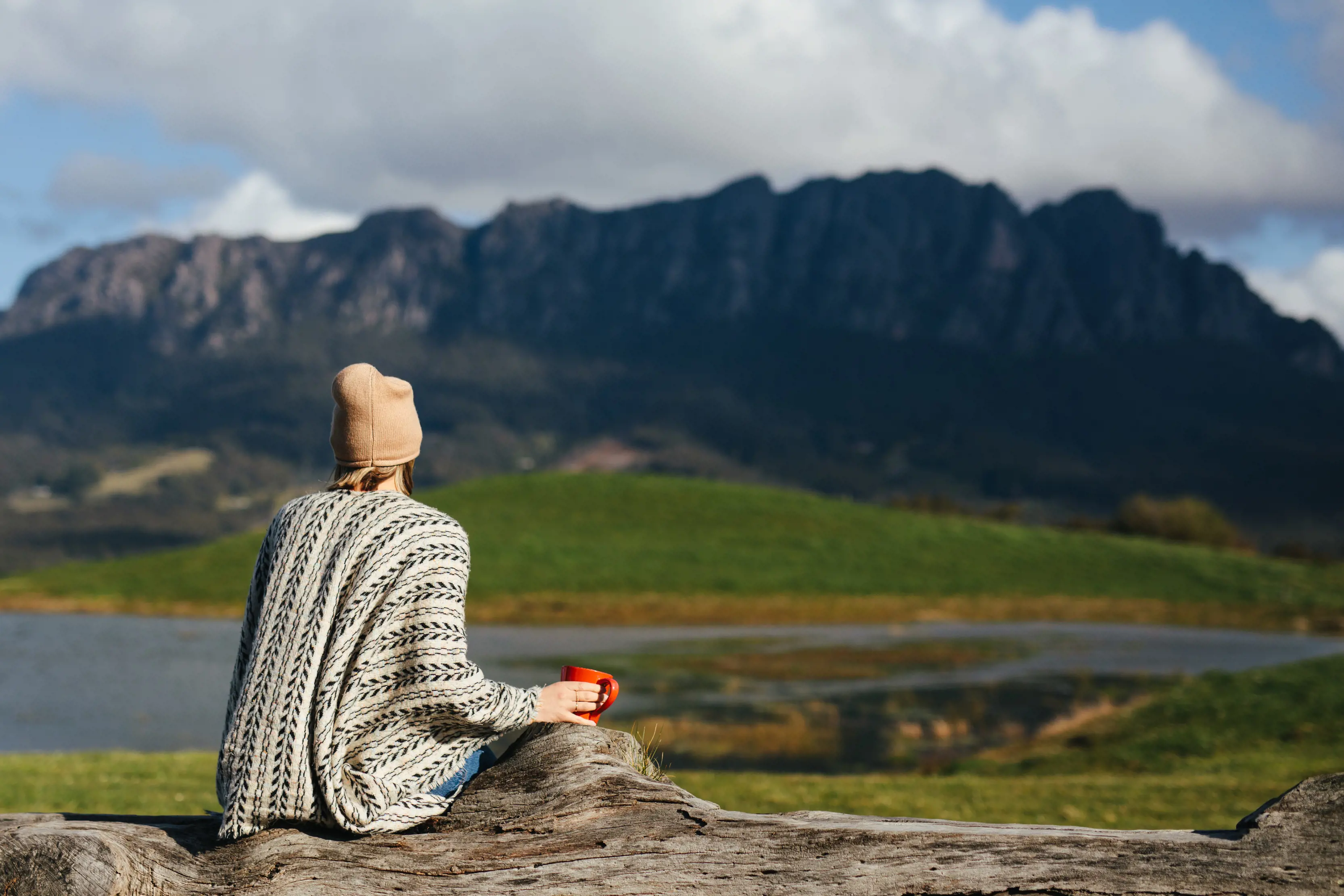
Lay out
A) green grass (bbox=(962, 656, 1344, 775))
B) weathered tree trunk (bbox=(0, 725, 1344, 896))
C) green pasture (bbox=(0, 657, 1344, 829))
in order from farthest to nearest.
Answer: green grass (bbox=(962, 656, 1344, 775)) < green pasture (bbox=(0, 657, 1344, 829)) < weathered tree trunk (bbox=(0, 725, 1344, 896))

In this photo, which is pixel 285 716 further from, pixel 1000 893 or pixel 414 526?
pixel 1000 893

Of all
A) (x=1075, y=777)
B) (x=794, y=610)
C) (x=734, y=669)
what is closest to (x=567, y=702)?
(x=1075, y=777)

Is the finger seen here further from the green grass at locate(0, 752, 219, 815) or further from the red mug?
the green grass at locate(0, 752, 219, 815)

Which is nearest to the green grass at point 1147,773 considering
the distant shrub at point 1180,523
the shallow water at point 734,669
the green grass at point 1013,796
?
the green grass at point 1013,796

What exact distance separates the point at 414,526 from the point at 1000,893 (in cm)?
261

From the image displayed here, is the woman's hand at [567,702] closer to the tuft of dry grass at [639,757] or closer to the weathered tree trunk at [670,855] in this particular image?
the tuft of dry grass at [639,757]

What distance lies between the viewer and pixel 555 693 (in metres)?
4.91

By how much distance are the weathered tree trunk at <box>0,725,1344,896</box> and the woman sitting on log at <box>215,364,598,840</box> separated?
0.63 ft

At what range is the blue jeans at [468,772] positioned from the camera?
185 inches

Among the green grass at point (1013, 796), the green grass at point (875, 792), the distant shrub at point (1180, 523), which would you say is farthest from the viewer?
the distant shrub at point (1180, 523)

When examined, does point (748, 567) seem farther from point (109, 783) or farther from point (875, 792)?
point (109, 783)

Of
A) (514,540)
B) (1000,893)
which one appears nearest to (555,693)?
(1000,893)

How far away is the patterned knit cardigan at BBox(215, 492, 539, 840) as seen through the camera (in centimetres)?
432

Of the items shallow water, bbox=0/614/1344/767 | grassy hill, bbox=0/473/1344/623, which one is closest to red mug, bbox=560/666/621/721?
shallow water, bbox=0/614/1344/767
